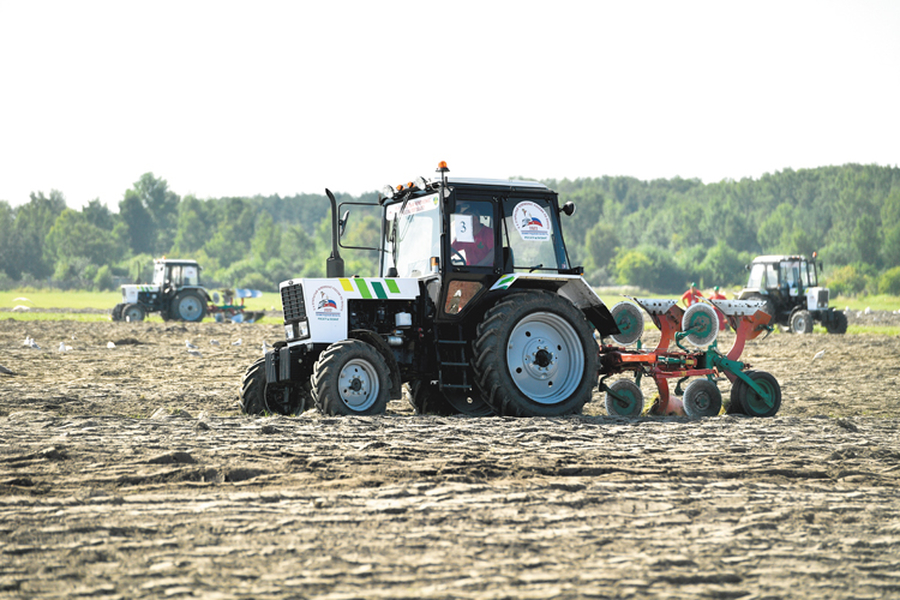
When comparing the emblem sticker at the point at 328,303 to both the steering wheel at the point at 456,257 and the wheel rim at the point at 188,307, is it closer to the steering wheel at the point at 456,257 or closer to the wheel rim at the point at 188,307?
the steering wheel at the point at 456,257

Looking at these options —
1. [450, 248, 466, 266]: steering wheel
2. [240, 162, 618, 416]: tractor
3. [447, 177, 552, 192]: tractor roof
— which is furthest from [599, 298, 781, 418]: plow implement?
[450, 248, 466, 266]: steering wheel

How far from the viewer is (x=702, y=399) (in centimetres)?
1048

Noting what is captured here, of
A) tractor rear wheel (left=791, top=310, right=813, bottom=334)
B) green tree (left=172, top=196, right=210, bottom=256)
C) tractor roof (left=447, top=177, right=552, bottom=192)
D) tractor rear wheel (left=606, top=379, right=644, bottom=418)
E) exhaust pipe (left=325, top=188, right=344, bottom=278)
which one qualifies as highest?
green tree (left=172, top=196, right=210, bottom=256)

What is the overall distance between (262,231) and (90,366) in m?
118

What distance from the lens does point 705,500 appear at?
563cm

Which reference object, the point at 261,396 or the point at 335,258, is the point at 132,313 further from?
the point at 335,258

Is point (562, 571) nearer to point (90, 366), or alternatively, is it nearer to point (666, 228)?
point (90, 366)

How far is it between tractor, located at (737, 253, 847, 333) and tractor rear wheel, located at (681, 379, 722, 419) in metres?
18.1

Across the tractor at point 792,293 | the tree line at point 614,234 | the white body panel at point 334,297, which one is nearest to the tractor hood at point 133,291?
the tractor at point 792,293

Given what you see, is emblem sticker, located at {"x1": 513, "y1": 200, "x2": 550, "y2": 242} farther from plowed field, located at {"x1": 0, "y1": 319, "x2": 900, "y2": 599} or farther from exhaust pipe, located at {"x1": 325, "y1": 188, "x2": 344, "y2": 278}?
plowed field, located at {"x1": 0, "y1": 319, "x2": 900, "y2": 599}

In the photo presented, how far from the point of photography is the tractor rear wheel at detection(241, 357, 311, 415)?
9414 mm

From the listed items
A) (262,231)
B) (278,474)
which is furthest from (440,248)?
(262,231)

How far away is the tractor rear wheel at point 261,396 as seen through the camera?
30.9 ft

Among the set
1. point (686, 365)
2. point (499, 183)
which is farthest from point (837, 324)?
point (499, 183)
